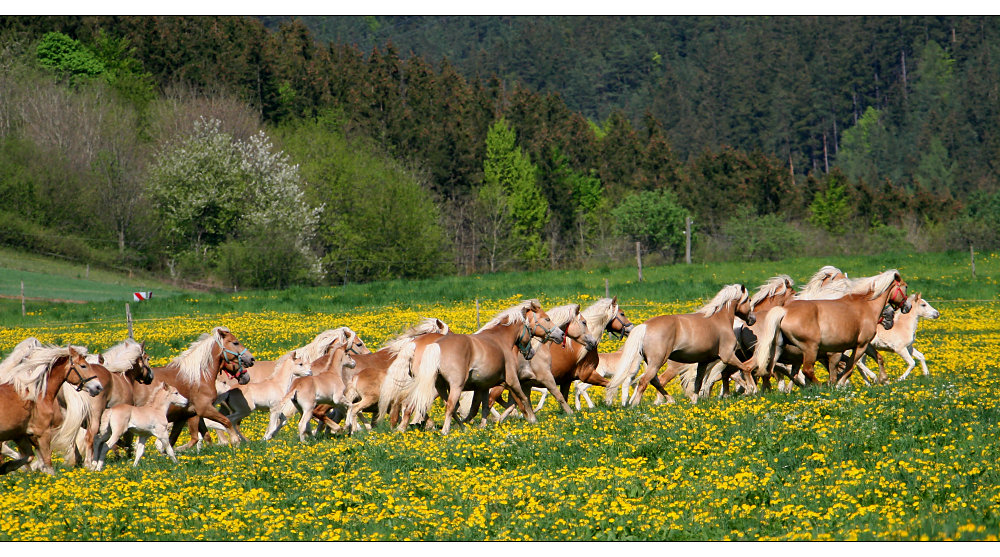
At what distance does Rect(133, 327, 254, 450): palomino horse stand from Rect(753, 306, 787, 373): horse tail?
908 centimetres

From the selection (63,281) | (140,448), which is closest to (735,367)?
(140,448)

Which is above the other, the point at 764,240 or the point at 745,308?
the point at 745,308

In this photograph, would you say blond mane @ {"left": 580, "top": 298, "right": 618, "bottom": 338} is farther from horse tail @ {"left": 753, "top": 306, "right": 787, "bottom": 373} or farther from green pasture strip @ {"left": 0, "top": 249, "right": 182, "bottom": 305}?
green pasture strip @ {"left": 0, "top": 249, "right": 182, "bottom": 305}

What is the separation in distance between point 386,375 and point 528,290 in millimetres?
25253

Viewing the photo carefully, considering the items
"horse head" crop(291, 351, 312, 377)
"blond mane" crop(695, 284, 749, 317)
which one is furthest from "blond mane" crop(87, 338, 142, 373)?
"blond mane" crop(695, 284, 749, 317)

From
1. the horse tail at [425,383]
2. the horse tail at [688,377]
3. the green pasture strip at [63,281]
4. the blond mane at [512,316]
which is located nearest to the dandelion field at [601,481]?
the horse tail at [425,383]

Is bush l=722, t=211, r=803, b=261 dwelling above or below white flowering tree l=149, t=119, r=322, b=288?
below

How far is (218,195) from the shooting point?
65.9 metres

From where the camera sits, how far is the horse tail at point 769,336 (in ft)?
57.1

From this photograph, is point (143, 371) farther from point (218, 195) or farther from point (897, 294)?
point (218, 195)

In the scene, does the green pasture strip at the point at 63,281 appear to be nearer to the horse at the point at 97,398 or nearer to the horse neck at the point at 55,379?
the horse at the point at 97,398

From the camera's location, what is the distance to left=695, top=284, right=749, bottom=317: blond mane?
58.3ft

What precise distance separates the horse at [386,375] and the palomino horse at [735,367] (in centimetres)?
455

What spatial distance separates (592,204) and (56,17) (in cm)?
5228
